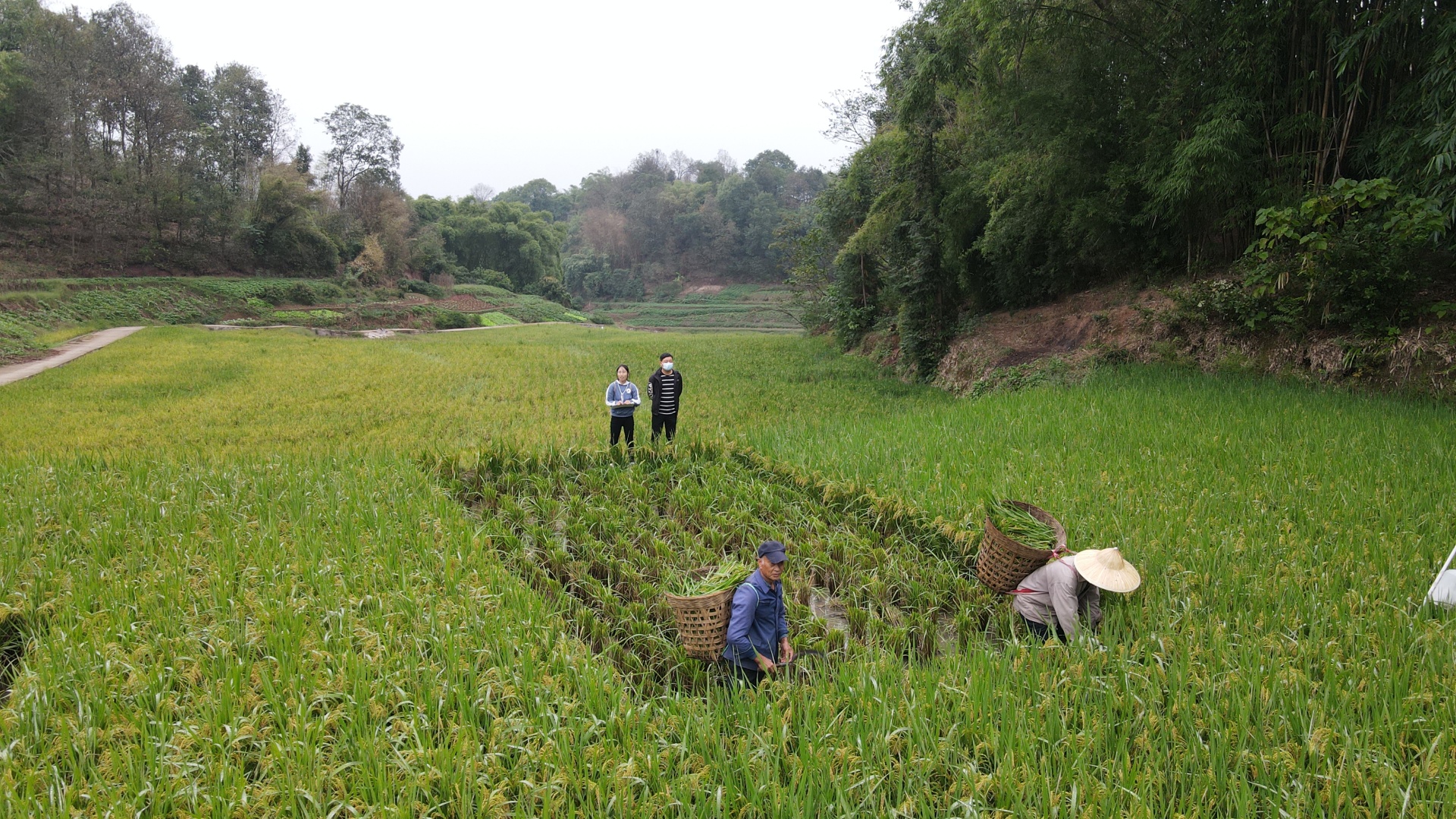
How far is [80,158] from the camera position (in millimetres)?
31734

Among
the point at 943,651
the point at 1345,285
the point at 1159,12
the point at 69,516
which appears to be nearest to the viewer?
the point at 943,651

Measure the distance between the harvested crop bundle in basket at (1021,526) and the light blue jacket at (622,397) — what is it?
14.1 ft

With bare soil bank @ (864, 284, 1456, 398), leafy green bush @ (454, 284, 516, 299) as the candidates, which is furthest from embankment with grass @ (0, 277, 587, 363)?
bare soil bank @ (864, 284, 1456, 398)

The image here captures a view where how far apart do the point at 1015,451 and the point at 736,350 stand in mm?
19022

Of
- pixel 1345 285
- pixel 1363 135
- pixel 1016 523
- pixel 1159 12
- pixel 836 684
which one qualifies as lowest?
pixel 836 684

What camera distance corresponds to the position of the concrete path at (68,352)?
1498 cm

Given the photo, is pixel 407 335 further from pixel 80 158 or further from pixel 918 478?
pixel 918 478

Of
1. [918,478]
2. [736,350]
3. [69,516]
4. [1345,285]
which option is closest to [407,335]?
[736,350]

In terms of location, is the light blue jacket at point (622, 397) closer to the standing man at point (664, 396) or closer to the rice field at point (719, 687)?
the standing man at point (664, 396)

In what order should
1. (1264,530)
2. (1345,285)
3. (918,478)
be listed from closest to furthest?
(1264,530) < (918,478) < (1345,285)

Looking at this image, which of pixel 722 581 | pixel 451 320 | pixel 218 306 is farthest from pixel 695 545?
pixel 451 320

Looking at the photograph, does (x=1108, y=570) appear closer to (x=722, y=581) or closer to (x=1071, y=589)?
(x=1071, y=589)

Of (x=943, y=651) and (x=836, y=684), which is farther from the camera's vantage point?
(x=943, y=651)

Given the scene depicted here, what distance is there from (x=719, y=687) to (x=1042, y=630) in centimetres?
197
